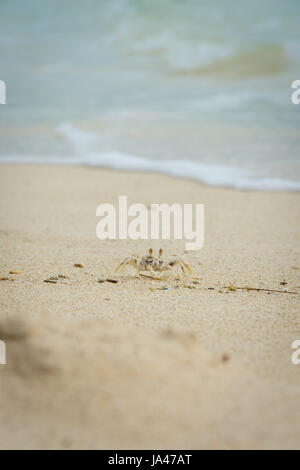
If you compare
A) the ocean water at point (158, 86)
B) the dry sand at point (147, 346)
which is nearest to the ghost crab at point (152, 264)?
the dry sand at point (147, 346)

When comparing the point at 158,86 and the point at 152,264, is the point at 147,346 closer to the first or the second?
the point at 152,264

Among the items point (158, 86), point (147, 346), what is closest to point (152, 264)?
point (147, 346)

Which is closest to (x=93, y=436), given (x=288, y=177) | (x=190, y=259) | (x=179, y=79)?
(x=190, y=259)

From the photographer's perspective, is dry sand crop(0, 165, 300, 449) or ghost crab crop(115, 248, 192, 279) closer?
dry sand crop(0, 165, 300, 449)

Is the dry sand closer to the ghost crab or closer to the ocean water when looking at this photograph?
the ghost crab

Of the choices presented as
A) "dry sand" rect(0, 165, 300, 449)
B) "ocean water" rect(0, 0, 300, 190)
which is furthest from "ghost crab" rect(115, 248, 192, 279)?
"ocean water" rect(0, 0, 300, 190)

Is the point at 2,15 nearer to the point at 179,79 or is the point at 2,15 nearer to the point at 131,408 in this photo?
the point at 179,79
